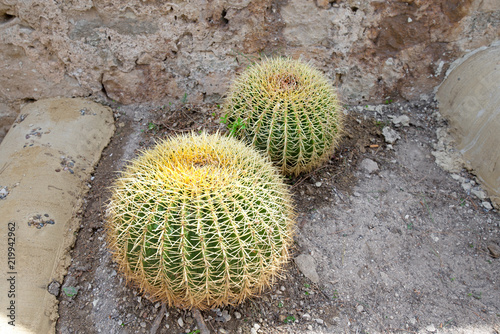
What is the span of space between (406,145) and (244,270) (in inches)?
84.0

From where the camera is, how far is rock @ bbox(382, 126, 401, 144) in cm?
327

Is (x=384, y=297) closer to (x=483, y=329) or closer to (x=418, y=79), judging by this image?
(x=483, y=329)

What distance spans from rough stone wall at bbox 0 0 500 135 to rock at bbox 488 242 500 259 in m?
1.61

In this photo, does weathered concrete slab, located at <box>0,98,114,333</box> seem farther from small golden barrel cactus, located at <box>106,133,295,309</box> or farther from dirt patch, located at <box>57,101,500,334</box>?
small golden barrel cactus, located at <box>106,133,295,309</box>

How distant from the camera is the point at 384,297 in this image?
90.5 inches

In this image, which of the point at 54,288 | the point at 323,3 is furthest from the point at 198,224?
the point at 323,3

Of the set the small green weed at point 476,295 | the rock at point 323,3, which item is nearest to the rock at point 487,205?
the small green weed at point 476,295

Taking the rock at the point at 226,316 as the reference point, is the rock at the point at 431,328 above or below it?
above

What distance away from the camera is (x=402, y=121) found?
3439mm

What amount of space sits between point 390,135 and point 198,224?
7.39 ft

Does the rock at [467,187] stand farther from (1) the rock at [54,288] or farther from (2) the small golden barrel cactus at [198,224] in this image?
(1) the rock at [54,288]

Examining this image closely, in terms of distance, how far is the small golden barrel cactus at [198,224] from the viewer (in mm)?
1691

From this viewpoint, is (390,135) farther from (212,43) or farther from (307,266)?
(212,43)

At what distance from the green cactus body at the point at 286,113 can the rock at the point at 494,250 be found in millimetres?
1258
